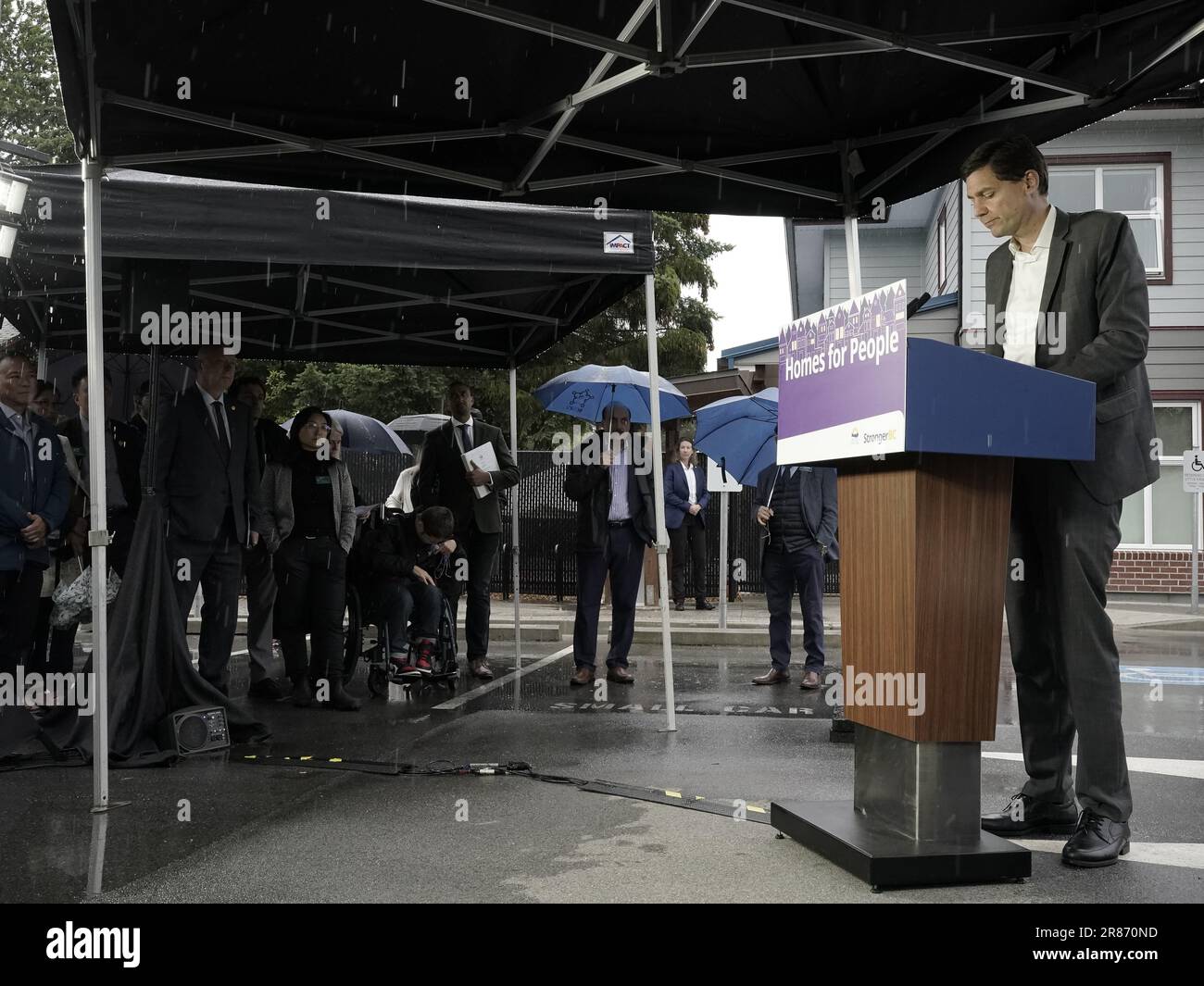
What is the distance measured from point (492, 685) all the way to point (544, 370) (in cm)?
Result: 1802

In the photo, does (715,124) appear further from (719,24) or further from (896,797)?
(896,797)

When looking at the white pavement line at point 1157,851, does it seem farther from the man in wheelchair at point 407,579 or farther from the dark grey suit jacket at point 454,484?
the dark grey suit jacket at point 454,484

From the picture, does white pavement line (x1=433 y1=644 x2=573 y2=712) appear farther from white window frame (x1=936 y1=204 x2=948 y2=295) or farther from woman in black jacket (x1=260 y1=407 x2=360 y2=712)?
white window frame (x1=936 y1=204 x2=948 y2=295)

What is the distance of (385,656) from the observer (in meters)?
8.75

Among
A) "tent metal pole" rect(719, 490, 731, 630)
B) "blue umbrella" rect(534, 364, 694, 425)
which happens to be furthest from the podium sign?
→ "tent metal pole" rect(719, 490, 731, 630)

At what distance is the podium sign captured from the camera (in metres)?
3.46

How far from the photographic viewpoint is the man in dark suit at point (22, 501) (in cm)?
627

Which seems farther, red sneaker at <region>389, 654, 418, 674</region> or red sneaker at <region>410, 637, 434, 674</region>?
red sneaker at <region>410, 637, 434, 674</region>

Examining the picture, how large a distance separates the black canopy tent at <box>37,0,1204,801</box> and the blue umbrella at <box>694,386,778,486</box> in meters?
5.15

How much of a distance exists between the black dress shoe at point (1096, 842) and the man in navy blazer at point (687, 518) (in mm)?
11421

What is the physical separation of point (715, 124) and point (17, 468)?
4.26 m

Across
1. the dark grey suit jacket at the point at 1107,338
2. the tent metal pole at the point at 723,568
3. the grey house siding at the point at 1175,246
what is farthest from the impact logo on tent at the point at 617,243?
the grey house siding at the point at 1175,246

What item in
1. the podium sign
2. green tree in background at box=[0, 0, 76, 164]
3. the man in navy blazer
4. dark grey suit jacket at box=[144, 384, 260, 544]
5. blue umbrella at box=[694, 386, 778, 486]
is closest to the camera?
the podium sign

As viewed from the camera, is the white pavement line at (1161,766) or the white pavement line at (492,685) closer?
the white pavement line at (1161,766)
